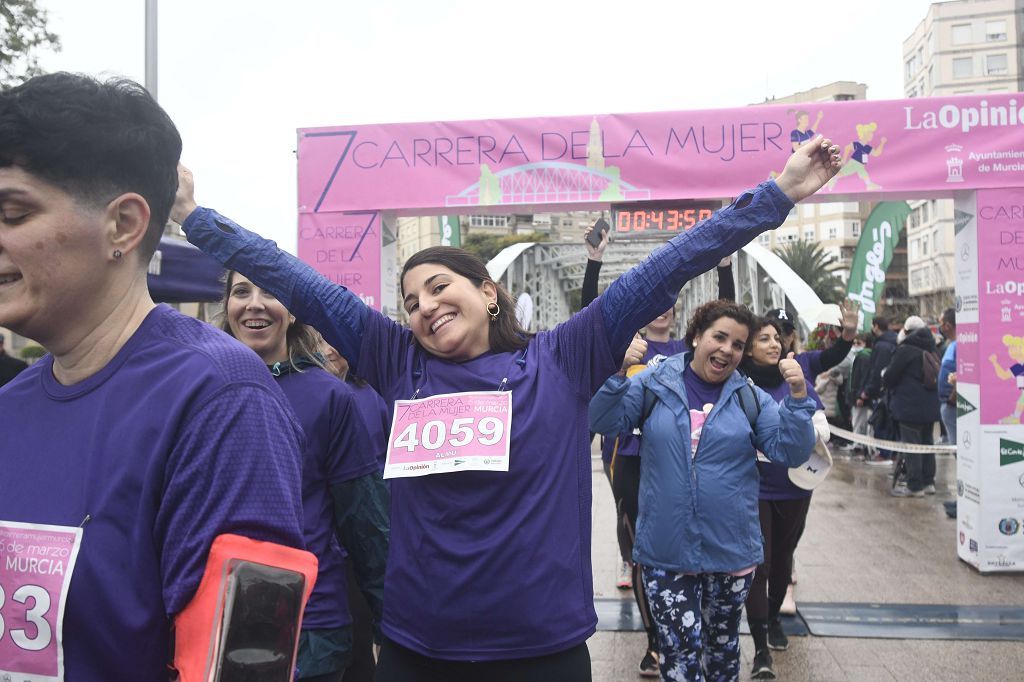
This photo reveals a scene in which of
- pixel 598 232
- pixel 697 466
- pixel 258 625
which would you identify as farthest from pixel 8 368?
pixel 258 625

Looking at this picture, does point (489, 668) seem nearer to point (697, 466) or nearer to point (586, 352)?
point (586, 352)

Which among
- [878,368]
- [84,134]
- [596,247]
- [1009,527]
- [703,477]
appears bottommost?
[1009,527]

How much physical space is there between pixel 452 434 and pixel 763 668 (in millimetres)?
3177

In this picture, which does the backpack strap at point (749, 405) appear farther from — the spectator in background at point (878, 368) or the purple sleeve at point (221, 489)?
the spectator in background at point (878, 368)

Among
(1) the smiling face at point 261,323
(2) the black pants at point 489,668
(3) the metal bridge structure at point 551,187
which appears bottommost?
(2) the black pants at point 489,668

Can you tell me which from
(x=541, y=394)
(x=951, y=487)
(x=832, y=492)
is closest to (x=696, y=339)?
(x=541, y=394)

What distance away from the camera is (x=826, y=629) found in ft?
18.0

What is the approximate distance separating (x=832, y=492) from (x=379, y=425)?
837 centimetres

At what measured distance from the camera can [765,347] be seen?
4.98 metres

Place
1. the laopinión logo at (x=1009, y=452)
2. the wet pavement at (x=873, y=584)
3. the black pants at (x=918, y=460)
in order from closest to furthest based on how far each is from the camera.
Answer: the wet pavement at (x=873, y=584), the laopinión logo at (x=1009, y=452), the black pants at (x=918, y=460)

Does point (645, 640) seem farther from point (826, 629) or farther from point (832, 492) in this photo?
point (832, 492)

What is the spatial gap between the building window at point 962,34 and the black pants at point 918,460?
71.2 metres

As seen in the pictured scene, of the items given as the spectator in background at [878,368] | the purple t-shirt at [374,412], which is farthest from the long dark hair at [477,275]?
the spectator in background at [878,368]

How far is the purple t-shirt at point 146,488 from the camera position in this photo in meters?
1.20
